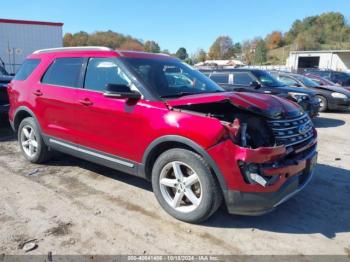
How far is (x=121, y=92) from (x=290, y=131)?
1.95 m

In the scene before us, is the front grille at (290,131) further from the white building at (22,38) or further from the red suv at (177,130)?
the white building at (22,38)

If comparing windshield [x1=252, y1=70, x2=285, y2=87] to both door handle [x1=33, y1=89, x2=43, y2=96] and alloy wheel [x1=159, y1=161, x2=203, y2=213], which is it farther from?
alloy wheel [x1=159, y1=161, x2=203, y2=213]

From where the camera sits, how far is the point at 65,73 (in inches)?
195

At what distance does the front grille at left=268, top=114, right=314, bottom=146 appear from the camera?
354 centimetres

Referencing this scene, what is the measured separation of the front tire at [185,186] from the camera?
11.3ft

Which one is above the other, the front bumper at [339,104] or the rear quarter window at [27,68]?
the rear quarter window at [27,68]

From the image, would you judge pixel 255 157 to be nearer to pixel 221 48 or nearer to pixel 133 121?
pixel 133 121

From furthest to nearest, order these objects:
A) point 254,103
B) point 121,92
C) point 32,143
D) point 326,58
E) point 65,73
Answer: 1. point 326,58
2. point 32,143
3. point 65,73
4. point 121,92
5. point 254,103

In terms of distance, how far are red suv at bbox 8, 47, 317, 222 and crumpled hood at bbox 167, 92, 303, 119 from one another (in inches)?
0.5

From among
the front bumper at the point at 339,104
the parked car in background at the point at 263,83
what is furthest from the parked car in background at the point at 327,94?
the parked car in background at the point at 263,83

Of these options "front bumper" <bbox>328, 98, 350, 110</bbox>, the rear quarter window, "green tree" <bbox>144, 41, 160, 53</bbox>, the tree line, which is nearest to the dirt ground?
the rear quarter window

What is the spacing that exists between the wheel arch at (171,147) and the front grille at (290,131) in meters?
0.73

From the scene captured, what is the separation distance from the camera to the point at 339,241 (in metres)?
3.42

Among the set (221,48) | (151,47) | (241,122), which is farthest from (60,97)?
(221,48)
